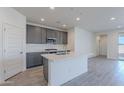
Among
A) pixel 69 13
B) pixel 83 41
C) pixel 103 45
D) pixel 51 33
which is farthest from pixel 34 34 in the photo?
pixel 103 45

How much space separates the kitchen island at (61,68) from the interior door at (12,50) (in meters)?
1.32

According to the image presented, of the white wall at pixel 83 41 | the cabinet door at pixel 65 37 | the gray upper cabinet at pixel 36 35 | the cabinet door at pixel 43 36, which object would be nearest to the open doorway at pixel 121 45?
the white wall at pixel 83 41

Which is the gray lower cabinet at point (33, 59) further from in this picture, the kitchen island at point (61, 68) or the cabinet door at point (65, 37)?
the cabinet door at point (65, 37)

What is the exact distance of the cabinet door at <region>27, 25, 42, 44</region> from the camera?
6.12 meters

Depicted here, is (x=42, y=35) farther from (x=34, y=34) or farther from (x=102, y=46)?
(x=102, y=46)

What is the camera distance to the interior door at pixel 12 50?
4141 millimetres

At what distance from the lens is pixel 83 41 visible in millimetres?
9453

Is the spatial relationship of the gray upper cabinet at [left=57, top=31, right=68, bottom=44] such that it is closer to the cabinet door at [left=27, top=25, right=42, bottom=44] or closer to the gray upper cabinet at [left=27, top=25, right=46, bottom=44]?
the gray upper cabinet at [left=27, top=25, right=46, bottom=44]

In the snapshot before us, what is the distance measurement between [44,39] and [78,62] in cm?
306

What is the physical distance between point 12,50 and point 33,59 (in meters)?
1.80

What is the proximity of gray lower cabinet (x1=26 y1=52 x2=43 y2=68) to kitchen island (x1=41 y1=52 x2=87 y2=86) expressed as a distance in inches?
80.1

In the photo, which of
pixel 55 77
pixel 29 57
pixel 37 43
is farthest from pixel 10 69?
pixel 37 43
